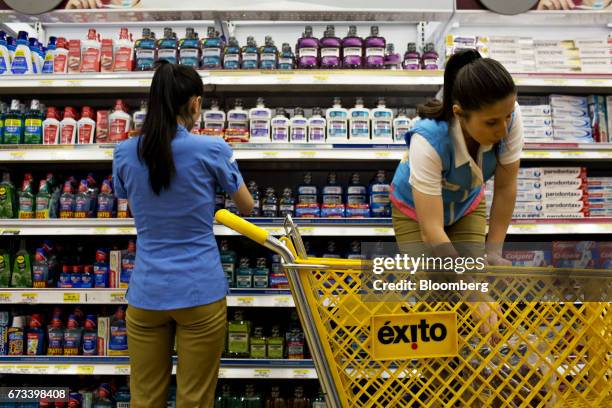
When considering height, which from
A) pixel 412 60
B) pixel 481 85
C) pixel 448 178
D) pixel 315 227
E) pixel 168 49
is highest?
pixel 168 49

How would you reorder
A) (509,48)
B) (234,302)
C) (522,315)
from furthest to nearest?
1. (509,48)
2. (234,302)
3. (522,315)

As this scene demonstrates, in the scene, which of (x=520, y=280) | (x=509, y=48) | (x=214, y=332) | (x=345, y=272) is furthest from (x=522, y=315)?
(x=509, y=48)

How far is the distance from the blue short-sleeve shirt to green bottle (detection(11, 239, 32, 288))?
131 cm

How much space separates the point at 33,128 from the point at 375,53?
1.89m

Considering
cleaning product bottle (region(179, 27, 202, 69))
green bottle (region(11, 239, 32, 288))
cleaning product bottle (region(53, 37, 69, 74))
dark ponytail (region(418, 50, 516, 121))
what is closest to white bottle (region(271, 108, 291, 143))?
cleaning product bottle (region(179, 27, 202, 69))

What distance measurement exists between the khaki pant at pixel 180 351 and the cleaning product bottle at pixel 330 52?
58.1 inches

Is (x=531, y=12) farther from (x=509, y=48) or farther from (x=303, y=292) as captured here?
(x=303, y=292)

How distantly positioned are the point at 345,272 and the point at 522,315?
13.6 inches

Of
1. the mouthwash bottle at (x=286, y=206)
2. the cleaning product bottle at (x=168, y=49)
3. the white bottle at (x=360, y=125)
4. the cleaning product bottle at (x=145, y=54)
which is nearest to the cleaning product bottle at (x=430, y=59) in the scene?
the white bottle at (x=360, y=125)

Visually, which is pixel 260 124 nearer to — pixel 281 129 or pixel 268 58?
pixel 281 129

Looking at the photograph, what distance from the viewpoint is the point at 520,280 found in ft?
3.01

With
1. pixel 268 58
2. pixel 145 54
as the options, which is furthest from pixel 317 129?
pixel 145 54

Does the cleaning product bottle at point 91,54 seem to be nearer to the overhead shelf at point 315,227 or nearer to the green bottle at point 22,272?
the overhead shelf at point 315,227

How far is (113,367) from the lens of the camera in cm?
244
